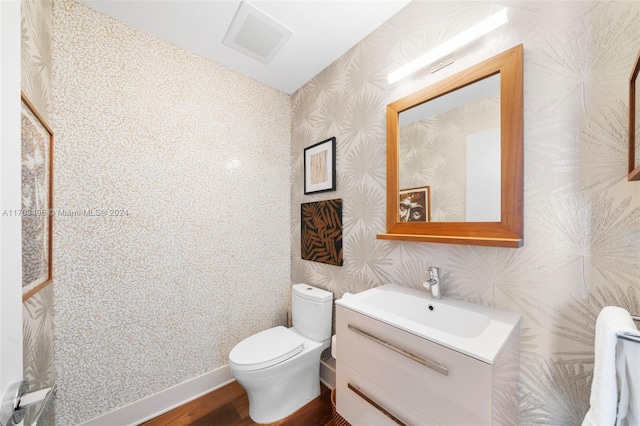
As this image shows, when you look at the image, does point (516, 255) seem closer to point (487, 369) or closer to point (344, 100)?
point (487, 369)


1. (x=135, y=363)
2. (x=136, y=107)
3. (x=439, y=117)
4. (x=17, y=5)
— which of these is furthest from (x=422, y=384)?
(x=136, y=107)

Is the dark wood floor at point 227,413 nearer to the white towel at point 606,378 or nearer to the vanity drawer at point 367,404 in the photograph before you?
the vanity drawer at point 367,404

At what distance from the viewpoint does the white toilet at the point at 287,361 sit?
1.37 metres

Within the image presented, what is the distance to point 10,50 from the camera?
420 mm

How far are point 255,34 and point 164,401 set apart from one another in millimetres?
2403

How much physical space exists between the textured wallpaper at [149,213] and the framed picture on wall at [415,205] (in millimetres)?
1135

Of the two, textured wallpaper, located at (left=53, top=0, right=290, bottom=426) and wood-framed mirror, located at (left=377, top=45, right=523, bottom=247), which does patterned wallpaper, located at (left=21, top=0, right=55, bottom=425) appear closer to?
textured wallpaper, located at (left=53, top=0, right=290, bottom=426)

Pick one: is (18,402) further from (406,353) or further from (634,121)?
(634,121)

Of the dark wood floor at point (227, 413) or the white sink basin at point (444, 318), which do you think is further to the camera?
the dark wood floor at point (227, 413)

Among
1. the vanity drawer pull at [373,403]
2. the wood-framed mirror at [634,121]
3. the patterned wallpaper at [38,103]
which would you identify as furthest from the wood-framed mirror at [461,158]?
the patterned wallpaper at [38,103]

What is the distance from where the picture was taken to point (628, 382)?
0.59 metres

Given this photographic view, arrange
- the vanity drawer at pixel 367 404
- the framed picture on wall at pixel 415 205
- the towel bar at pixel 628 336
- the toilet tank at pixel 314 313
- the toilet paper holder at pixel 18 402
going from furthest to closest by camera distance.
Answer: the toilet tank at pixel 314 313
the framed picture on wall at pixel 415 205
the vanity drawer at pixel 367 404
the towel bar at pixel 628 336
the toilet paper holder at pixel 18 402

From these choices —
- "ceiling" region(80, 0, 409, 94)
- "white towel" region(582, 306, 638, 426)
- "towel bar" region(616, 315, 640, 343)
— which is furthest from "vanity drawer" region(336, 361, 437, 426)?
"ceiling" region(80, 0, 409, 94)

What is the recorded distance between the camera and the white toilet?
53.8 inches
